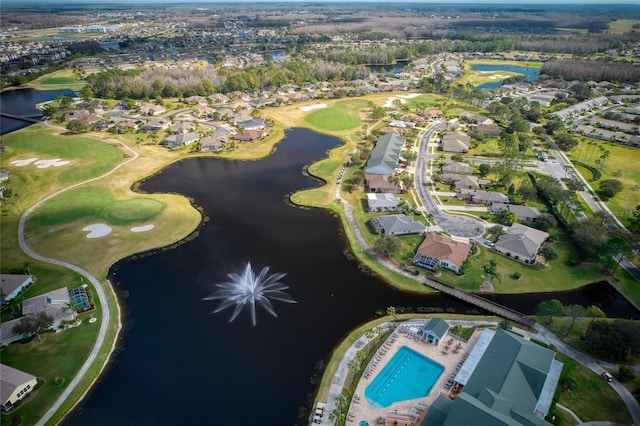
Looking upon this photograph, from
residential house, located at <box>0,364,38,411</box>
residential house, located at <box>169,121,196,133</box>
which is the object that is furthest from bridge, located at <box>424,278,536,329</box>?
residential house, located at <box>169,121,196,133</box>

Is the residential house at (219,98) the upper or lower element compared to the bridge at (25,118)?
upper

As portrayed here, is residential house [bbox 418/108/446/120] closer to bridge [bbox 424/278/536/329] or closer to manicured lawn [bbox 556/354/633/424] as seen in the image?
bridge [bbox 424/278/536/329]

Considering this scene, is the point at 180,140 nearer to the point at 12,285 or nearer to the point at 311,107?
the point at 311,107

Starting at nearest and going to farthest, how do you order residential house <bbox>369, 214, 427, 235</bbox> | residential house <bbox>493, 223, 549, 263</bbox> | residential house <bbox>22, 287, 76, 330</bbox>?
residential house <bbox>22, 287, 76, 330</bbox> < residential house <bbox>493, 223, 549, 263</bbox> < residential house <bbox>369, 214, 427, 235</bbox>

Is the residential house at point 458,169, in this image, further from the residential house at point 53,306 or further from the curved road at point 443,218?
the residential house at point 53,306

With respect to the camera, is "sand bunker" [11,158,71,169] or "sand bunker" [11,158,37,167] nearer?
"sand bunker" [11,158,71,169]

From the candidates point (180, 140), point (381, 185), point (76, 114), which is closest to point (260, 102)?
point (180, 140)

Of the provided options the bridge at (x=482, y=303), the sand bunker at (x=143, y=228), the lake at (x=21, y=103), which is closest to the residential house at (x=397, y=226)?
the bridge at (x=482, y=303)
